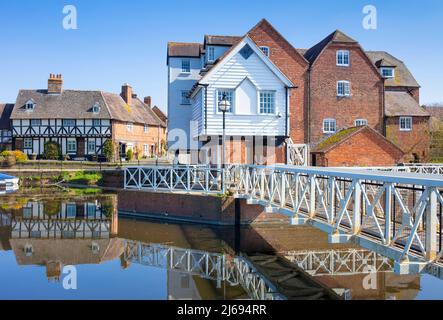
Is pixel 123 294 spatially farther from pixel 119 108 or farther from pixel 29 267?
pixel 119 108

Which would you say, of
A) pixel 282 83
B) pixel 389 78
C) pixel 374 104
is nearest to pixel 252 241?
pixel 282 83

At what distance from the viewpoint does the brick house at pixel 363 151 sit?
85.2 ft

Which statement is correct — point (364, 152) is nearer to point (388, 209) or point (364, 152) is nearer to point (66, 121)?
point (388, 209)

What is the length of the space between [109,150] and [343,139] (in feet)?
96.4

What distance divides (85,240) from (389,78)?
27.3 metres

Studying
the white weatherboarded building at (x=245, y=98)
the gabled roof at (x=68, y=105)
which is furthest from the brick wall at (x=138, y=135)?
the white weatherboarded building at (x=245, y=98)

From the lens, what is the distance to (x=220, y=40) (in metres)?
28.7

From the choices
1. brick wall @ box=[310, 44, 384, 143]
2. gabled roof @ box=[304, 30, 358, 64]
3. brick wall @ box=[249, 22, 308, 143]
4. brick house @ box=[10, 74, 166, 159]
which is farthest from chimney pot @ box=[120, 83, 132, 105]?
brick wall @ box=[310, 44, 384, 143]

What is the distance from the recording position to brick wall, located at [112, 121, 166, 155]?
165ft

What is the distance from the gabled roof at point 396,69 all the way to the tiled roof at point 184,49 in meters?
14.7

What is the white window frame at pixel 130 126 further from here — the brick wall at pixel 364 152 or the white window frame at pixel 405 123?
the white window frame at pixel 405 123

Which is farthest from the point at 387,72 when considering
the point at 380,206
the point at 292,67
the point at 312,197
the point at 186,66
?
the point at 312,197

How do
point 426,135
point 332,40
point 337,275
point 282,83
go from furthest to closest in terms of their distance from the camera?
1. point 426,135
2. point 332,40
3. point 282,83
4. point 337,275

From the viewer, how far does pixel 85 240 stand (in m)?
17.9
